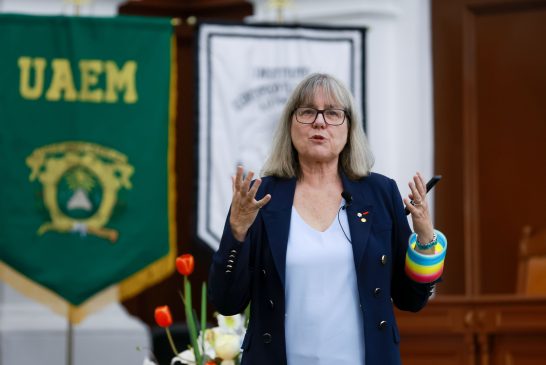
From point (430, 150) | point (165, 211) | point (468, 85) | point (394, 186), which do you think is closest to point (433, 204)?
point (430, 150)

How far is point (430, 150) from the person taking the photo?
6.84 m

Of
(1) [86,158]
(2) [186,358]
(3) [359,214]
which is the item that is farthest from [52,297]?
(3) [359,214]

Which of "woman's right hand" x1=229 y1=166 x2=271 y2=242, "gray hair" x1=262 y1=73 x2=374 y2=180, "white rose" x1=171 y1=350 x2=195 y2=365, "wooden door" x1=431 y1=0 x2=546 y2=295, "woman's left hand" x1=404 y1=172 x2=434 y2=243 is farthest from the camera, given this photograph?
"wooden door" x1=431 y1=0 x2=546 y2=295

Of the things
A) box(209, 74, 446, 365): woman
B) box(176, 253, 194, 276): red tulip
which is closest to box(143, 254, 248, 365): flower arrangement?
box(176, 253, 194, 276): red tulip

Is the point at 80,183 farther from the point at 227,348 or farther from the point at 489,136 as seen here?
the point at 227,348

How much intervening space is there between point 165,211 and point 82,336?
146 centimetres

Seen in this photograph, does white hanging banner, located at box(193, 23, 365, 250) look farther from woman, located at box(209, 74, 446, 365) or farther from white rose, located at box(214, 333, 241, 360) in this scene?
woman, located at box(209, 74, 446, 365)

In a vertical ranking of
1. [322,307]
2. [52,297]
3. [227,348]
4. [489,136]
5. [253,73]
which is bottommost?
[52,297]

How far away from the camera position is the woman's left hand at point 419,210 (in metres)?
2.47

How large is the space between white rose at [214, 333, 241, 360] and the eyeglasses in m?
0.76

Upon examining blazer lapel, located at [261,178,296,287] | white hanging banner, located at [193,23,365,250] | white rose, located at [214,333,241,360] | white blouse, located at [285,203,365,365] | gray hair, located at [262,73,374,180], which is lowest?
white rose, located at [214,333,241,360]

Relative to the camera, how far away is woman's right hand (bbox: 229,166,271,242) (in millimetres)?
2357

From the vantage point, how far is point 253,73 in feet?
20.2

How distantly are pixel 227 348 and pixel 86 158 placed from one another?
3390 millimetres
